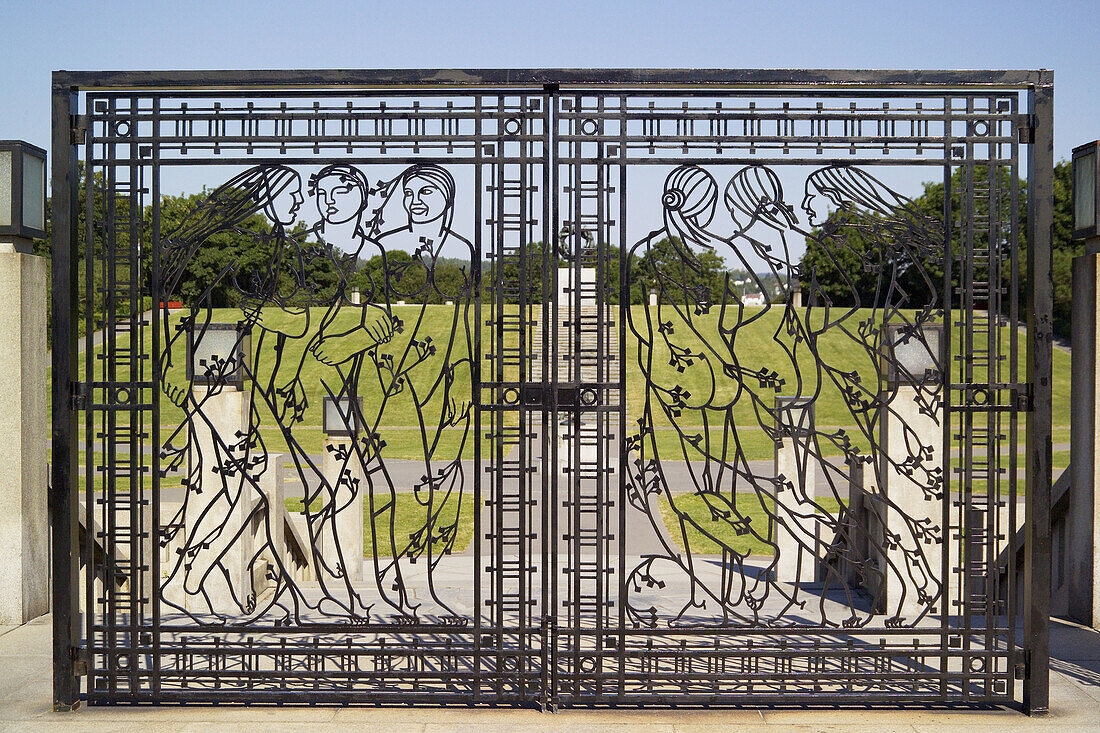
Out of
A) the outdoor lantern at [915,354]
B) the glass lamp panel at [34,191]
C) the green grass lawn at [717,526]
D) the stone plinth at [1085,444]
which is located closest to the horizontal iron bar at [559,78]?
the outdoor lantern at [915,354]

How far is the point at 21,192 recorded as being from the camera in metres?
5.81

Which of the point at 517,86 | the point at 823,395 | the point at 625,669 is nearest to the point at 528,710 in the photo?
the point at 625,669

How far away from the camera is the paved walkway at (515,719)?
4.29 meters

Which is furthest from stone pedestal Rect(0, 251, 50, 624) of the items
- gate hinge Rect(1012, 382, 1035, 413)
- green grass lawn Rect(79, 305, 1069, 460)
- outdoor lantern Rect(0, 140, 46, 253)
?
green grass lawn Rect(79, 305, 1069, 460)

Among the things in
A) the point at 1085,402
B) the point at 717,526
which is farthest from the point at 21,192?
the point at 717,526

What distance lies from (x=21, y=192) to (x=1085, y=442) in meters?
6.80

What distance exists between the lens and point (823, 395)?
21.7 metres

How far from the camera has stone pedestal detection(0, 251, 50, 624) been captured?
5824mm

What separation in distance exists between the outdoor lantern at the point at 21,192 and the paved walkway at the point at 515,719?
2852 millimetres

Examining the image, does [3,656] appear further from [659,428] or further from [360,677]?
[659,428]

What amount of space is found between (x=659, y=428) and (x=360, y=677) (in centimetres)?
1511

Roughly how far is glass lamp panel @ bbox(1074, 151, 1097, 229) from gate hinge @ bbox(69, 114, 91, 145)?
218 inches

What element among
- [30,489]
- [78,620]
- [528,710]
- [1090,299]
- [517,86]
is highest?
[517,86]

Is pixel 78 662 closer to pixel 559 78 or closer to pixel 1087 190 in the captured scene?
pixel 559 78
